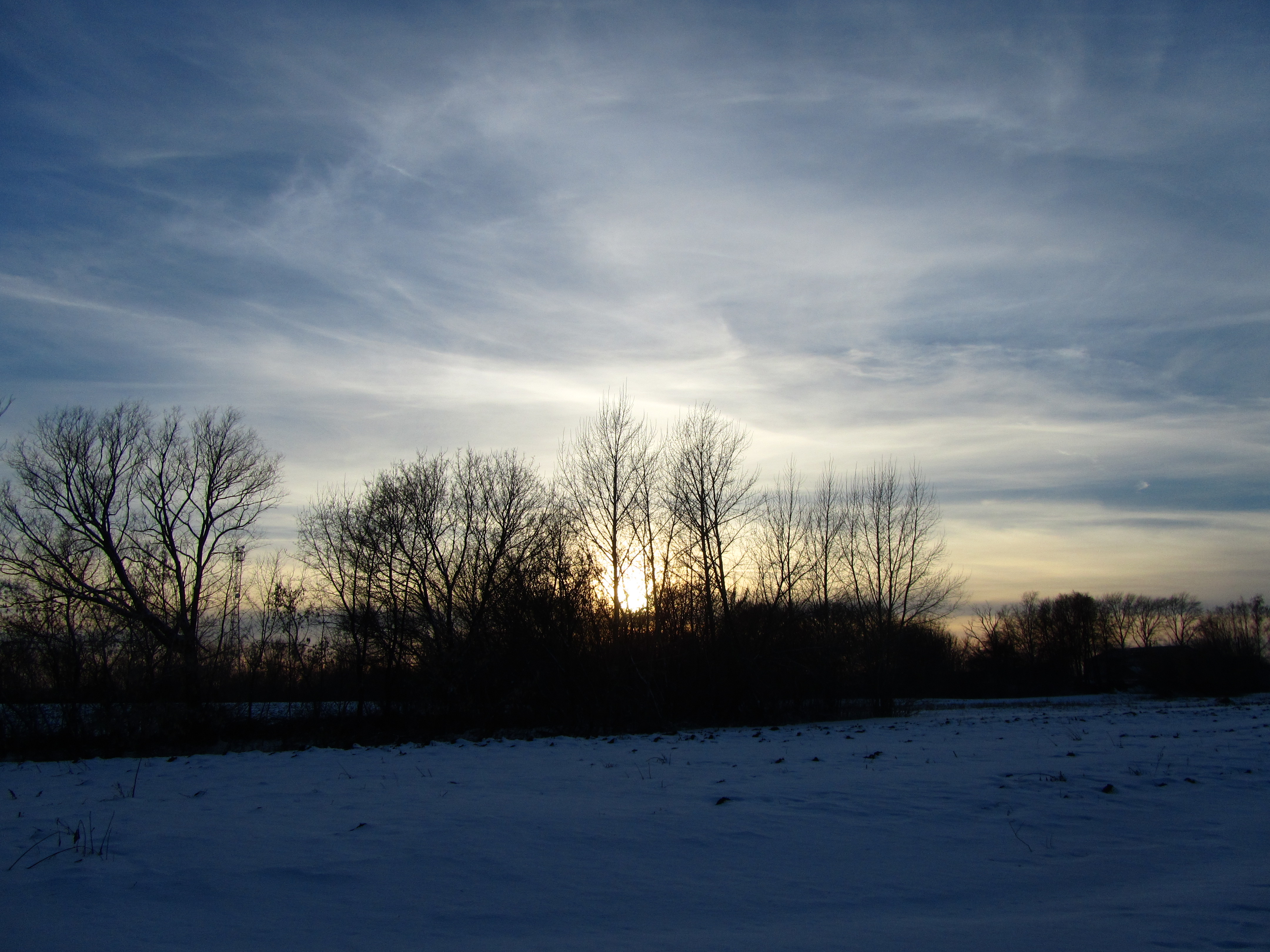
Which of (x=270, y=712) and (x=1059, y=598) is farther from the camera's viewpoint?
(x=1059, y=598)

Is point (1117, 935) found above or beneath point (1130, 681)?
above

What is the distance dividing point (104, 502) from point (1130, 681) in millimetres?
75673

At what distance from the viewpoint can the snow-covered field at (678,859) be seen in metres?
4.30

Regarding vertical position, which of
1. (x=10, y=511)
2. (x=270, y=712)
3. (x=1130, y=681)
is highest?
(x=10, y=511)

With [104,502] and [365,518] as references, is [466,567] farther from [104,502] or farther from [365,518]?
[104,502]

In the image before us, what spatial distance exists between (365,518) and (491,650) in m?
9.01

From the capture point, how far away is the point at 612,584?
1022 inches

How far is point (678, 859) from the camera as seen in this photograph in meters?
5.75

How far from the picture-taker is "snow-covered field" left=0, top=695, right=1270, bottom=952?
430 centimetres

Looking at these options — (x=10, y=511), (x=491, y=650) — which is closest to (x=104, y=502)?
(x=10, y=511)

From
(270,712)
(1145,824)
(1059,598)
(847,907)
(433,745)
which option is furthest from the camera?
(1059,598)

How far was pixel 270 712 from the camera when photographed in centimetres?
2491

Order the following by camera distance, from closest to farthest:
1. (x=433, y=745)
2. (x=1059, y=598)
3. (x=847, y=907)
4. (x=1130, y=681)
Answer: (x=847, y=907)
(x=433, y=745)
(x=1130, y=681)
(x=1059, y=598)

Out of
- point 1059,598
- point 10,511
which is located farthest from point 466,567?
point 1059,598
